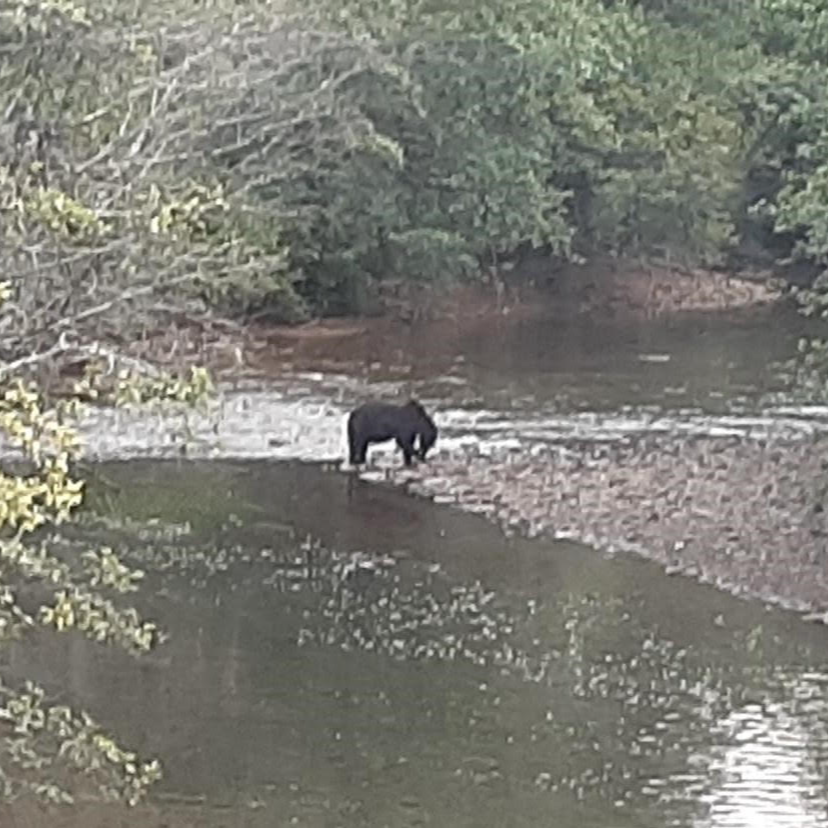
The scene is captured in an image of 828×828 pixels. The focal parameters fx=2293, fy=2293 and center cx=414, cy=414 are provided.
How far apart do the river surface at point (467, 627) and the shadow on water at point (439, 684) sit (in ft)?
0.08

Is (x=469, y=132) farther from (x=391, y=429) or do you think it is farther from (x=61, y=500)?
(x=61, y=500)

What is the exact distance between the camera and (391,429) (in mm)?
20000

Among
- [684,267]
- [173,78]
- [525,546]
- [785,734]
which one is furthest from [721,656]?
[684,267]

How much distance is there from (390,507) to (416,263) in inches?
619

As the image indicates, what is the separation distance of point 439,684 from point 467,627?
54.5 inches

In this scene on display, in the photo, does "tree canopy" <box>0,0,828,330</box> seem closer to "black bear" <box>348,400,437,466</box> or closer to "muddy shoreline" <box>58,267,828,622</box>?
"muddy shoreline" <box>58,267,828,622</box>

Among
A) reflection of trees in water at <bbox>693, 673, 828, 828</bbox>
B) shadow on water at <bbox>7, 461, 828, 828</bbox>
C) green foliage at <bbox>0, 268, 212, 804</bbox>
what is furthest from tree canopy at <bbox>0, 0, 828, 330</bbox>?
green foliage at <bbox>0, 268, 212, 804</bbox>

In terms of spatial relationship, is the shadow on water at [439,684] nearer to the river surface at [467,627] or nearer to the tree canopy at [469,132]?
the river surface at [467,627]

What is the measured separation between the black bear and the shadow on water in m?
2.23

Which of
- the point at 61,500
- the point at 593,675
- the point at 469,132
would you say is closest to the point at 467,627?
the point at 593,675

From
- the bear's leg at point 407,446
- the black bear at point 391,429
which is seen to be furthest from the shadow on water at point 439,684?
the bear's leg at point 407,446

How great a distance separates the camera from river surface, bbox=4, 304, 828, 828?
10898 mm

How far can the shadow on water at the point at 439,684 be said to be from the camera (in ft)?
35.2

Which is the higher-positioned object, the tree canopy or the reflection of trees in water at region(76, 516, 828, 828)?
the tree canopy
